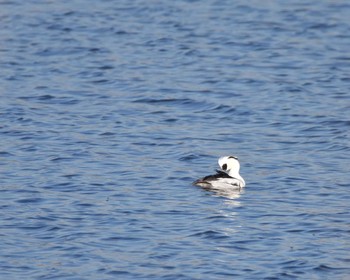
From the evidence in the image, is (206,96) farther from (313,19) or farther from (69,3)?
(69,3)

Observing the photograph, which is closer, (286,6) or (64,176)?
(64,176)

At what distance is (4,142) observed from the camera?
2011 centimetres

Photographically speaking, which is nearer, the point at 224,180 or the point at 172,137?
the point at 224,180

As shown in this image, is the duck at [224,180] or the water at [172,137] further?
the duck at [224,180]

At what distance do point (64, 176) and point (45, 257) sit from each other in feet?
13.1

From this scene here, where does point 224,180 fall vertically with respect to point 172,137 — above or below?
below

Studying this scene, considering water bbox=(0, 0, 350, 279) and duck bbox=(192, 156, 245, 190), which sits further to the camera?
duck bbox=(192, 156, 245, 190)

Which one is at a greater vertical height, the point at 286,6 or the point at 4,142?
the point at 286,6

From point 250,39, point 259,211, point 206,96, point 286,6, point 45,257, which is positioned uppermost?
point 286,6

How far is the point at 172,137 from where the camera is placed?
2070 centimetres

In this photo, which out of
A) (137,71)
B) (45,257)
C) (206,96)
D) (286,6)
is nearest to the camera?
(45,257)

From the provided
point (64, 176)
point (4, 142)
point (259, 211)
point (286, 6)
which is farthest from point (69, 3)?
point (259, 211)

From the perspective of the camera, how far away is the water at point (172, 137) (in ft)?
47.7

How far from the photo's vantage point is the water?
1454cm
